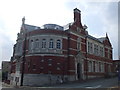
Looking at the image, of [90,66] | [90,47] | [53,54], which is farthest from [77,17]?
[90,66]

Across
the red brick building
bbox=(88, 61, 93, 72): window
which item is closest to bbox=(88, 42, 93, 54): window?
the red brick building

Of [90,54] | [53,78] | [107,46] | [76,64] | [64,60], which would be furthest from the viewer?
[107,46]

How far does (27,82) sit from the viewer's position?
102 ft

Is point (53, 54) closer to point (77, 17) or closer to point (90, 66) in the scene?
point (77, 17)

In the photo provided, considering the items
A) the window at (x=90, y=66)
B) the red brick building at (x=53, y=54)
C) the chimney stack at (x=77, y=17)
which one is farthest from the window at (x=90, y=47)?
the chimney stack at (x=77, y=17)

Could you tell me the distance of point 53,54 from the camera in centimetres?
3153

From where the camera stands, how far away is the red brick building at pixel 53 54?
3100 centimetres

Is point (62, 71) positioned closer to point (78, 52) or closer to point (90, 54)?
point (78, 52)

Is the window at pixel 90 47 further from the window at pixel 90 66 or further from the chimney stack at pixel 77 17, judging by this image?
the chimney stack at pixel 77 17

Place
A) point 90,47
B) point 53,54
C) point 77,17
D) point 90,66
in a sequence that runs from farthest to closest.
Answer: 1. point 90,47
2. point 90,66
3. point 77,17
4. point 53,54

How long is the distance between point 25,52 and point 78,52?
36.0 ft

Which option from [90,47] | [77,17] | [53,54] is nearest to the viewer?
Result: [53,54]

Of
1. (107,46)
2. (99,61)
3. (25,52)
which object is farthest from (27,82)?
(107,46)

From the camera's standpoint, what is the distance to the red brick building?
31.0 meters
